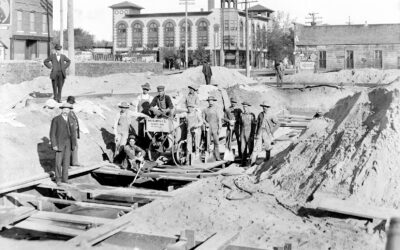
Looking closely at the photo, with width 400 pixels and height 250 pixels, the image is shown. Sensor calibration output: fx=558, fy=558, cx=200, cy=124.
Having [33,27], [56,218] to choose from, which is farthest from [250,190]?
[33,27]

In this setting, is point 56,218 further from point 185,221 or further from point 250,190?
point 250,190

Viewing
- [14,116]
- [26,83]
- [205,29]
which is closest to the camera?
[14,116]

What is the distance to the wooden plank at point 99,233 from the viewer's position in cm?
848

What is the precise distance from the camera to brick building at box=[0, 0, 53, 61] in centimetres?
4653

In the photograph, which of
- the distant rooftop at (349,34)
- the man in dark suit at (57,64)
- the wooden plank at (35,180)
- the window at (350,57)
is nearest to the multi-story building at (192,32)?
the distant rooftop at (349,34)

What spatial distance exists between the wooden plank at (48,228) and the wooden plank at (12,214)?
15cm

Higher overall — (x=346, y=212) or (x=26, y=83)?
(x=26, y=83)

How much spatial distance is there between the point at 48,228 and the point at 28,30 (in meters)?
41.5

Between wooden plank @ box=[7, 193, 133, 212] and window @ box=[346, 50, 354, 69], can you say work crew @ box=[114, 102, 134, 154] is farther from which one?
window @ box=[346, 50, 354, 69]

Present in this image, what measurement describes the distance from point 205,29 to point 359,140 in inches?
3054

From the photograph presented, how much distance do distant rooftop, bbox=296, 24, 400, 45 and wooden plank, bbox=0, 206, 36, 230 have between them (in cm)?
4541

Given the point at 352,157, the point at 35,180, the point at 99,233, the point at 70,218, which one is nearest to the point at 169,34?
the point at 35,180

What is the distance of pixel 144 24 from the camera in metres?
88.9

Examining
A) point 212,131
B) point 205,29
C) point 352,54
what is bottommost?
point 212,131
